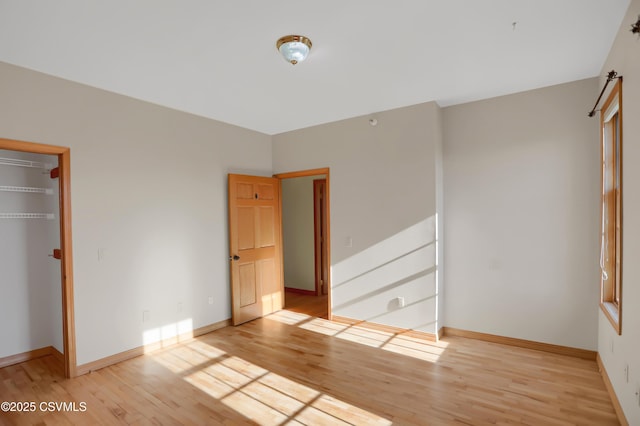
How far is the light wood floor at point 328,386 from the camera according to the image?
2.42 metres

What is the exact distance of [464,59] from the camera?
2.75 m

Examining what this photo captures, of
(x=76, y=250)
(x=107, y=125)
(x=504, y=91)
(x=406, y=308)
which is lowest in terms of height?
(x=406, y=308)

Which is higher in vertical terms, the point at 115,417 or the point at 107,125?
the point at 107,125

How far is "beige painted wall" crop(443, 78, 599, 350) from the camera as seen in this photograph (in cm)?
323

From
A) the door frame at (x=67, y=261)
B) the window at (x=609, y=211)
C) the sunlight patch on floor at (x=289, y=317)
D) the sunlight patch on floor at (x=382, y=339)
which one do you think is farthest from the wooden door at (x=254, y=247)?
the window at (x=609, y=211)

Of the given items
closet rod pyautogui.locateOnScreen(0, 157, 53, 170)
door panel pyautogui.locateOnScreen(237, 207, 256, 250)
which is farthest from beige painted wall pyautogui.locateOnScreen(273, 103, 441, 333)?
closet rod pyautogui.locateOnScreen(0, 157, 53, 170)

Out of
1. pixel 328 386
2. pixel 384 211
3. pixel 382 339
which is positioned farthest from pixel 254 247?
pixel 328 386

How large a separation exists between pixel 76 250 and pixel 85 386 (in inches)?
48.0

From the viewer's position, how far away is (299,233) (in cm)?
646

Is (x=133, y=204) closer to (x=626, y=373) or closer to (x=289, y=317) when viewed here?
(x=289, y=317)

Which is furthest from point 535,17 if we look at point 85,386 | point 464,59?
point 85,386

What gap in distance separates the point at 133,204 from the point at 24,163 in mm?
1227

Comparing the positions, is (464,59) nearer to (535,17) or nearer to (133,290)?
(535,17)

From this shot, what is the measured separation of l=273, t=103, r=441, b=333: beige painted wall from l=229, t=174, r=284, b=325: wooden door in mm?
850
